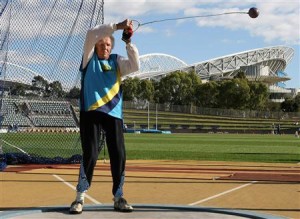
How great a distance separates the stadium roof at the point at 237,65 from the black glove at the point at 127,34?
428ft

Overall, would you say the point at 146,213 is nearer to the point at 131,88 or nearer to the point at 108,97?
the point at 108,97

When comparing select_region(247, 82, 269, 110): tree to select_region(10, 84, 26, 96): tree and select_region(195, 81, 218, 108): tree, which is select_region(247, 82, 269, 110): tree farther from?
select_region(10, 84, 26, 96): tree

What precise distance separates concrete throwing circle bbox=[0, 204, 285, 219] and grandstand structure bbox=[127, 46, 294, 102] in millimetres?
130898

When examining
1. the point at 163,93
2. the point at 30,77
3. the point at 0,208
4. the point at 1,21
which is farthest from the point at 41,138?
the point at 163,93

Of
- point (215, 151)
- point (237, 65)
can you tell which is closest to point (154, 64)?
point (237, 65)

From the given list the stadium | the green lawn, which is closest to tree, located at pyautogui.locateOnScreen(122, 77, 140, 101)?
the green lawn

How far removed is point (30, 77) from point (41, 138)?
15.5ft

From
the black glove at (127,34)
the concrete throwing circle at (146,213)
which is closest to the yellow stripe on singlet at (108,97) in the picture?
the black glove at (127,34)

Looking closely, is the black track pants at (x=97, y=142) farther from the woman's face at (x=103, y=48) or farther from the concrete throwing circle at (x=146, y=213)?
the woman's face at (x=103, y=48)

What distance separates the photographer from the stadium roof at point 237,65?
6038 inches

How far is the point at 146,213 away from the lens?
6145 mm

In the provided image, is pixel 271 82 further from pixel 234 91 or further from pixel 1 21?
pixel 1 21

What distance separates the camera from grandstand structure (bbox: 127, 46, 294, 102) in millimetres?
153250

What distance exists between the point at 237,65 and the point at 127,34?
163465 mm
